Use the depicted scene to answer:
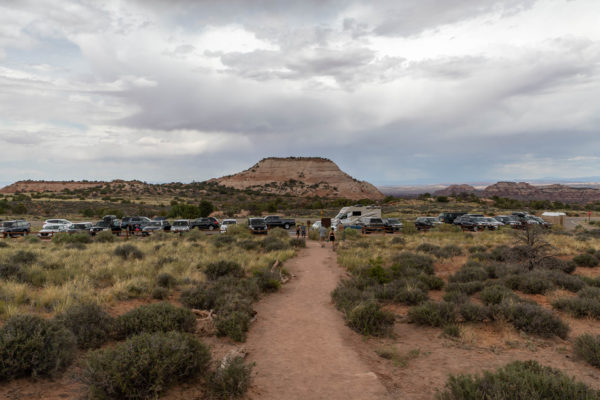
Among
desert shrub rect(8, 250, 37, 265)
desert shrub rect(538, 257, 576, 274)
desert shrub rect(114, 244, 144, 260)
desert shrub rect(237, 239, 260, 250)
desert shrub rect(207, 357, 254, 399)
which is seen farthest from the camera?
desert shrub rect(237, 239, 260, 250)

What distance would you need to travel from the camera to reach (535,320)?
8.45 m

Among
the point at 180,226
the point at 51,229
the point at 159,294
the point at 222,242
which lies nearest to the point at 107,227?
the point at 51,229

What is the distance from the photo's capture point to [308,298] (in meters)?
12.3

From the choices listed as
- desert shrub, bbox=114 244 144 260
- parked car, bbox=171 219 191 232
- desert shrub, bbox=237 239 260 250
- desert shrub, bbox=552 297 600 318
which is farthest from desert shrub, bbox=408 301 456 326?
parked car, bbox=171 219 191 232

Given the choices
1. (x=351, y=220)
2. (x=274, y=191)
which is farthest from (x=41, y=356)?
(x=274, y=191)

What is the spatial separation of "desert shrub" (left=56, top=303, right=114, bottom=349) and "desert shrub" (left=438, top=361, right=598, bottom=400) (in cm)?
643

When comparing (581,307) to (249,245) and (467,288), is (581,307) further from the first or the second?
(249,245)

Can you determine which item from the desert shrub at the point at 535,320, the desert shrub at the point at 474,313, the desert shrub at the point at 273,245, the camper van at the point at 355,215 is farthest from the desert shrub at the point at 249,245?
the camper van at the point at 355,215

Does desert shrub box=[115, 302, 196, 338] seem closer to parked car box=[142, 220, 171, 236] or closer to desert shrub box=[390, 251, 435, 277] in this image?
desert shrub box=[390, 251, 435, 277]

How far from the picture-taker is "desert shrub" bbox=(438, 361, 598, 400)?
4555 millimetres

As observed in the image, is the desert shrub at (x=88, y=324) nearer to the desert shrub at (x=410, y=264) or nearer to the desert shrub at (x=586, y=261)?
the desert shrub at (x=410, y=264)

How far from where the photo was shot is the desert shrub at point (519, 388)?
14.9 ft

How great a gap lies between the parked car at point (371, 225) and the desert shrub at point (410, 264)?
598 inches

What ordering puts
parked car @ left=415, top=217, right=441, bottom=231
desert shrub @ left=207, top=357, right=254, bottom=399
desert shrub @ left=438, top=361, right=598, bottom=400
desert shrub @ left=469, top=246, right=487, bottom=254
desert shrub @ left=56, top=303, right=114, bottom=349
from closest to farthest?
desert shrub @ left=438, top=361, right=598, bottom=400
desert shrub @ left=207, top=357, right=254, bottom=399
desert shrub @ left=56, top=303, right=114, bottom=349
desert shrub @ left=469, top=246, right=487, bottom=254
parked car @ left=415, top=217, right=441, bottom=231
